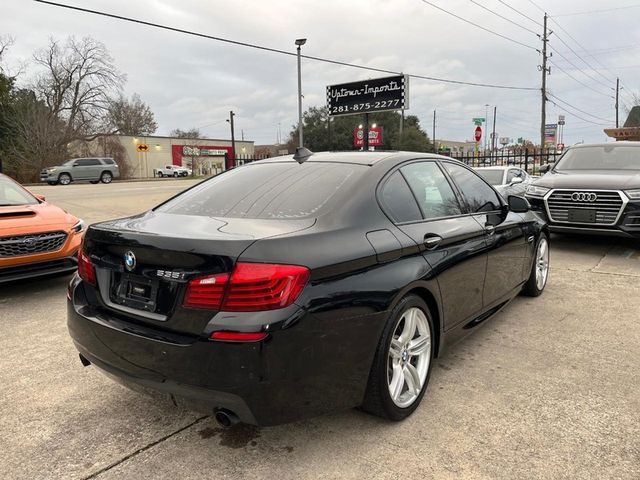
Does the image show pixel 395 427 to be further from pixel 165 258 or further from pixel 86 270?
pixel 86 270

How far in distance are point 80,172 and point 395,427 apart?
33.8 metres

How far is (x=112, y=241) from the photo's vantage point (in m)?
2.53

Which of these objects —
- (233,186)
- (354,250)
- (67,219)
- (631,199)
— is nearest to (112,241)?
(233,186)

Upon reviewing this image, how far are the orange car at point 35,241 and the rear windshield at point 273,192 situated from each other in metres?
2.57

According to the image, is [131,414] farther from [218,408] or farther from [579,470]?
[579,470]

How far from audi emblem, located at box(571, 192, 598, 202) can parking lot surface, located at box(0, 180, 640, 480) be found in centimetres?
350

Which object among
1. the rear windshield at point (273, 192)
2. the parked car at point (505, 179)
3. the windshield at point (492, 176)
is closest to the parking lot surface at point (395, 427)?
the rear windshield at point (273, 192)

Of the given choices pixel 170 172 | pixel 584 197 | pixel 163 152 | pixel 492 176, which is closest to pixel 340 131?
pixel 170 172

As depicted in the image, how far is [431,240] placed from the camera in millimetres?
2934

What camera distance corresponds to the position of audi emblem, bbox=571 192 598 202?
23.1ft

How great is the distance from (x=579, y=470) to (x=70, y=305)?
2.73 meters

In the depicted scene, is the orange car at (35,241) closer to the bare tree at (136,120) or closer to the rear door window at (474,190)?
the rear door window at (474,190)

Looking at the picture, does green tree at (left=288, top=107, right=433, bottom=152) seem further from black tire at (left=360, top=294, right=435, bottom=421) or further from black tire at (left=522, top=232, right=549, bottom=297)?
black tire at (left=360, top=294, right=435, bottom=421)

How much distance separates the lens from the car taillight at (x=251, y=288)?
209cm
